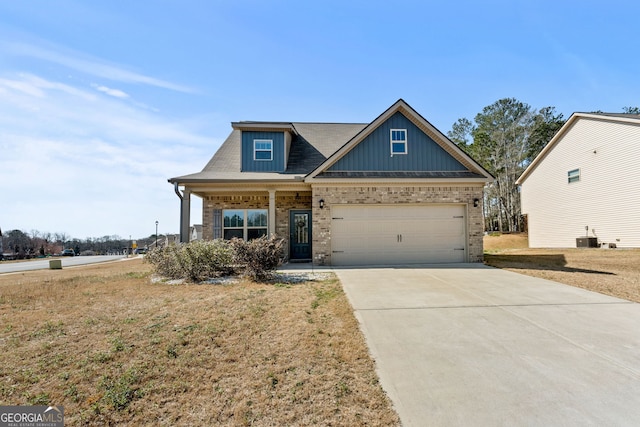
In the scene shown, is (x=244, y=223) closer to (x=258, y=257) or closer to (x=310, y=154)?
(x=310, y=154)

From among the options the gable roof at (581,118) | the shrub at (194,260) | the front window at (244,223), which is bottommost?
the shrub at (194,260)

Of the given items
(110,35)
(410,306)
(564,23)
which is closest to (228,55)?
(110,35)

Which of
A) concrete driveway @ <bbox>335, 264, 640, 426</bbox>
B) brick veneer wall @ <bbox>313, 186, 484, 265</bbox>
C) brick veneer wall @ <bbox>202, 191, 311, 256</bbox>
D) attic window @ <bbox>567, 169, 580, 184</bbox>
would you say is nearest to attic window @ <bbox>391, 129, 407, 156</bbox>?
brick veneer wall @ <bbox>313, 186, 484, 265</bbox>

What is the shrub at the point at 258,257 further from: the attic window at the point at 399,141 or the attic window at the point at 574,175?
the attic window at the point at 574,175

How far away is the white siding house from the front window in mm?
18285

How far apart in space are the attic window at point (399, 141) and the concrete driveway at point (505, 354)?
6656 millimetres

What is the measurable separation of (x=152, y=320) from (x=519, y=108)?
122ft

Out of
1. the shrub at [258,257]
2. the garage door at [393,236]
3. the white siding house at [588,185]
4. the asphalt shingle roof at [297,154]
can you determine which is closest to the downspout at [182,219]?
the asphalt shingle roof at [297,154]

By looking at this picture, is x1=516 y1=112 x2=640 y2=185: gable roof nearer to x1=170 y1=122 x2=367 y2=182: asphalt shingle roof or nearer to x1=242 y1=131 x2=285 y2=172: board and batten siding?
x1=170 y1=122 x2=367 y2=182: asphalt shingle roof

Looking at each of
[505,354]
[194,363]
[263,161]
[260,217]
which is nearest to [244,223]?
[260,217]

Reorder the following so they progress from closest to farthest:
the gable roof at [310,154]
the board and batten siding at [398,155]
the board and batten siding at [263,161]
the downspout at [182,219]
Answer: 1. the downspout at [182,219]
2. the gable roof at [310,154]
3. the board and batten siding at [398,155]
4. the board and batten siding at [263,161]

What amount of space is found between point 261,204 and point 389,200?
5527 mm

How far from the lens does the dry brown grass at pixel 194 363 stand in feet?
8.91

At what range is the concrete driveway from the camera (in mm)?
2719
